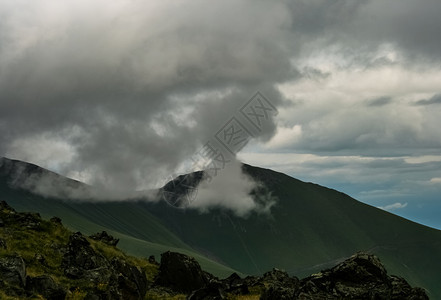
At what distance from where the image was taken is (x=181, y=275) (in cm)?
4725

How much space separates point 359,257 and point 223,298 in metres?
14.3

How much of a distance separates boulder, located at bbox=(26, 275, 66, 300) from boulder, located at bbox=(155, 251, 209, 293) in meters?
15.1

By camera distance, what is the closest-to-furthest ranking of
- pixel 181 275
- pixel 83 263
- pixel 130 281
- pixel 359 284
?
pixel 130 281 → pixel 359 284 → pixel 83 263 → pixel 181 275

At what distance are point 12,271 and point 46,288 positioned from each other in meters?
2.70

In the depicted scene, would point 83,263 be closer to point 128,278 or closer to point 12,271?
point 128,278

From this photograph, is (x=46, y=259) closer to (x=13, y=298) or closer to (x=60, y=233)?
(x=60, y=233)

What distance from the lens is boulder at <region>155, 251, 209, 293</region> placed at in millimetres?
46312

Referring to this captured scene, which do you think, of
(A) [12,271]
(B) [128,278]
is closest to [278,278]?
(B) [128,278]

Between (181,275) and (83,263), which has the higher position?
(181,275)

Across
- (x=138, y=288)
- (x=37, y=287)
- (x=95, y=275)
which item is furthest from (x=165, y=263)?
(x=37, y=287)

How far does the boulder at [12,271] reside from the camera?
3206 centimetres

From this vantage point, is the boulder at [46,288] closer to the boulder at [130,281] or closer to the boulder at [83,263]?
the boulder at [130,281]

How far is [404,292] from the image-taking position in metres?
38.4

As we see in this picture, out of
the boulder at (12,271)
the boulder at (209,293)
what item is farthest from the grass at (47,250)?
the boulder at (209,293)
